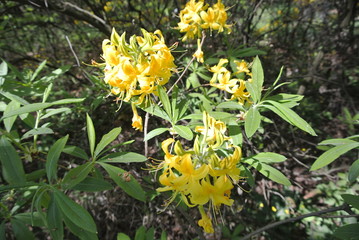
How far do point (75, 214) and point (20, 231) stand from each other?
25.0 inches

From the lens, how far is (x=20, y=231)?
1450 mm

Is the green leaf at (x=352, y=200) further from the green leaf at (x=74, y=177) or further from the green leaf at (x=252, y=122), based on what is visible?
the green leaf at (x=74, y=177)

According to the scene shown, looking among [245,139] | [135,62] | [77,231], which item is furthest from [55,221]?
[245,139]

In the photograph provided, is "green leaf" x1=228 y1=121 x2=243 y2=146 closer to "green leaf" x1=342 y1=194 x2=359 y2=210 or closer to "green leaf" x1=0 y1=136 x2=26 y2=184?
"green leaf" x1=342 y1=194 x2=359 y2=210

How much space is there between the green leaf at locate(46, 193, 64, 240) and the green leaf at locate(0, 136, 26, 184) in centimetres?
19

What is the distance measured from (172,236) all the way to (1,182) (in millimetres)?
1940

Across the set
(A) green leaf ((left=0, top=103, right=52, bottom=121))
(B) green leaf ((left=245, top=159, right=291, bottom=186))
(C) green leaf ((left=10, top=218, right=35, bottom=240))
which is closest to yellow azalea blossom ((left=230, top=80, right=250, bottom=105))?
(B) green leaf ((left=245, top=159, right=291, bottom=186))

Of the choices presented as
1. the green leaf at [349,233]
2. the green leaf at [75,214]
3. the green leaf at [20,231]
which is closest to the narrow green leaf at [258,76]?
the green leaf at [349,233]

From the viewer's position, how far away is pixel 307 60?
383 centimetres

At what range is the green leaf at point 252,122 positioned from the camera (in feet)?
4.05

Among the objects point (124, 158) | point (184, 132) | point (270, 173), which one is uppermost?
point (184, 132)

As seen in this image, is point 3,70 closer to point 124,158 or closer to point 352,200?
point 124,158

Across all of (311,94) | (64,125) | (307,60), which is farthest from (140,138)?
(307,60)

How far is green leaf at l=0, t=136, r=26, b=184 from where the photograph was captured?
1165mm
